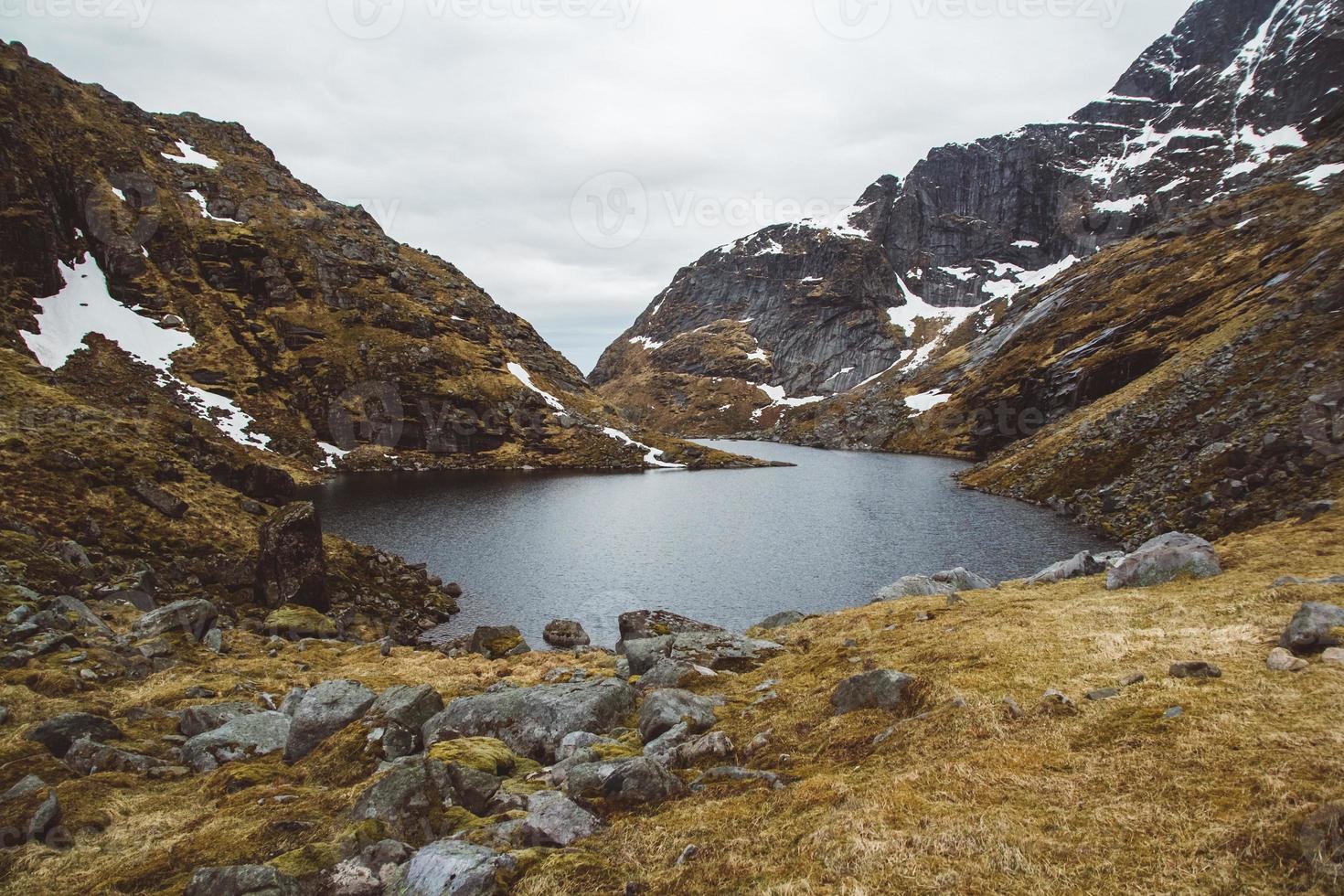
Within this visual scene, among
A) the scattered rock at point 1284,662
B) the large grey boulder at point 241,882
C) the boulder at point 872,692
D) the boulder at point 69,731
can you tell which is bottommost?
the boulder at point 872,692

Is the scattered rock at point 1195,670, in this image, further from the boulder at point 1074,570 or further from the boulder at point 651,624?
the boulder at point 651,624

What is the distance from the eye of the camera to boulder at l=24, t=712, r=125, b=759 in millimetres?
14680

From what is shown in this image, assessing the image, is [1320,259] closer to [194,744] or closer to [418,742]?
[418,742]

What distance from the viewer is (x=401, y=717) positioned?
16359 millimetres

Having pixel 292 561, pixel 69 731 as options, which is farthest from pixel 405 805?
pixel 292 561

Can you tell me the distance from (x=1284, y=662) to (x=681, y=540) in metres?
59.2

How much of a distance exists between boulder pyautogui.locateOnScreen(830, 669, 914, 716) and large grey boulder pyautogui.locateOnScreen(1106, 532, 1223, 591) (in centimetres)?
1386

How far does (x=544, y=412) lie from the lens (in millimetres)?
162125

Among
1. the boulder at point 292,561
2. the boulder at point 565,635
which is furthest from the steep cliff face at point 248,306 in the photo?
the boulder at point 565,635

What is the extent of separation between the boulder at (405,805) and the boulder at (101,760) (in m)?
7.27

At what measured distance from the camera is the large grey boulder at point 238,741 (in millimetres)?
15688

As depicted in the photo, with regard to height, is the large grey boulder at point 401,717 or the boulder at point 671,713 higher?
the large grey boulder at point 401,717

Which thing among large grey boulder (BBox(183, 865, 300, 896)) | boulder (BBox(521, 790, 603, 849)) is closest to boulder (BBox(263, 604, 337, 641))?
large grey boulder (BBox(183, 865, 300, 896))

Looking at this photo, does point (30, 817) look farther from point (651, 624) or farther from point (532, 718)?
point (651, 624)
